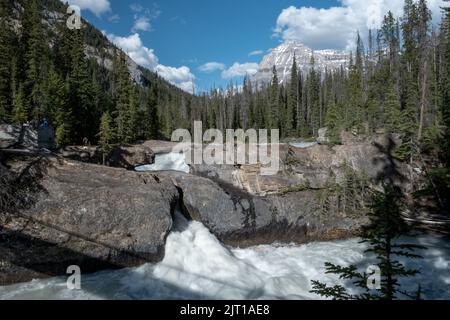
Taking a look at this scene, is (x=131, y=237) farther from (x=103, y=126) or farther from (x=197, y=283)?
(x=103, y=126)

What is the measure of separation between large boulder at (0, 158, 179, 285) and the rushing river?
0.39 meters

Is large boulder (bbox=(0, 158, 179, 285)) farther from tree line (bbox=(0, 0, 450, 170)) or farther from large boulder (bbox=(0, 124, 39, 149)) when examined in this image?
tree line (bbox=(0, 0, 450, 170))

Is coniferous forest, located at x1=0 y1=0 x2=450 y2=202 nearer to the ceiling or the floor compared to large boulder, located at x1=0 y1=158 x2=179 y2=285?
nearer to the ceiling

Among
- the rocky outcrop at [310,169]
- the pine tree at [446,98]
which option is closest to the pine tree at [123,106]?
the rocky outcrop at [310,169]

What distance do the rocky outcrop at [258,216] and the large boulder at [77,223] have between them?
1.86m

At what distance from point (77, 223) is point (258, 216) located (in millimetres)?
6668

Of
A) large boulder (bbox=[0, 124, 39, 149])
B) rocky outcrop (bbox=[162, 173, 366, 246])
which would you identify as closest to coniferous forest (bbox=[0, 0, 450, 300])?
rocky outcrop (bbox=[162, 173, 366, 246])

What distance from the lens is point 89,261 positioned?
923 cm

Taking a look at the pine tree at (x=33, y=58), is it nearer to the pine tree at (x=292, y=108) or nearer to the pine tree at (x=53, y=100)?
the pine tree at (x=53, y=100)

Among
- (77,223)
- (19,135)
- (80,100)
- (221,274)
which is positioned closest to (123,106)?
(80,100)

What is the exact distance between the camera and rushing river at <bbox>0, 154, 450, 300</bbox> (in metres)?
8.35

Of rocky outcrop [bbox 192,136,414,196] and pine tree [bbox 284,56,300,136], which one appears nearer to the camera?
rocky outcrop [bbox 192,136,414,196]

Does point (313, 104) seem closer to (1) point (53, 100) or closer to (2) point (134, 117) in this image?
(2) point (134, 117)

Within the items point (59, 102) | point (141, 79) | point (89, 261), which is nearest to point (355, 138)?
point (89, 261)
